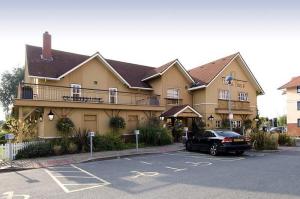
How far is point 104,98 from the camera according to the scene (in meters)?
23.7

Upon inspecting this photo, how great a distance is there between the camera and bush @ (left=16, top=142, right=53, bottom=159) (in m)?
15.8

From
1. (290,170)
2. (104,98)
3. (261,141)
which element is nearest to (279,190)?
(290,170)

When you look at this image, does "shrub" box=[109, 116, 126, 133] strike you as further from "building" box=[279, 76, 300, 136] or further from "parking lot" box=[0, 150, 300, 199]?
"building" box=[279, 76, 300, 136]

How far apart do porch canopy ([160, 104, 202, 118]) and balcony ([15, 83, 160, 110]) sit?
1579 mm

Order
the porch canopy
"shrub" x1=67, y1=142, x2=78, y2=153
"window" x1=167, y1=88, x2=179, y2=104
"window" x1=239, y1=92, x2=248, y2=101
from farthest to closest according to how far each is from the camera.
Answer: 1. "window" x1=239, y1=92, x2=248, y2=101
2. "window" x1=167, y1=88, x2=179, y2=104
3. the porch canopy
4. "shrub" x1=67, y1=142, x2=78, y2=153

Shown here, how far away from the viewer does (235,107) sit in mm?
29453

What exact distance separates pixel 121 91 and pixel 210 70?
10.9 m

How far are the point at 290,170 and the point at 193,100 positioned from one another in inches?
733

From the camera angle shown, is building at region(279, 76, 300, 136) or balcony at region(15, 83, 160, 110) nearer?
balcony at region(15, 83, 160, 110)

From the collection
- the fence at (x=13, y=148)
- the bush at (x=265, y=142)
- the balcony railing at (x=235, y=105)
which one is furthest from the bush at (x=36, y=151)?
the balcony railing at (x=235, y=105)

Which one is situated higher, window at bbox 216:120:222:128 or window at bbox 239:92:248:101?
window at bbox 239:92:248:101

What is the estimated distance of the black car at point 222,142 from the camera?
1541 cm

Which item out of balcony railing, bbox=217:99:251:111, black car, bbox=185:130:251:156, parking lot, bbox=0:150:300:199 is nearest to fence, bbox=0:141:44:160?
parking lot, bbox=0:150:300:199

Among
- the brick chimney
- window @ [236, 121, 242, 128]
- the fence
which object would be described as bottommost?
the fence
